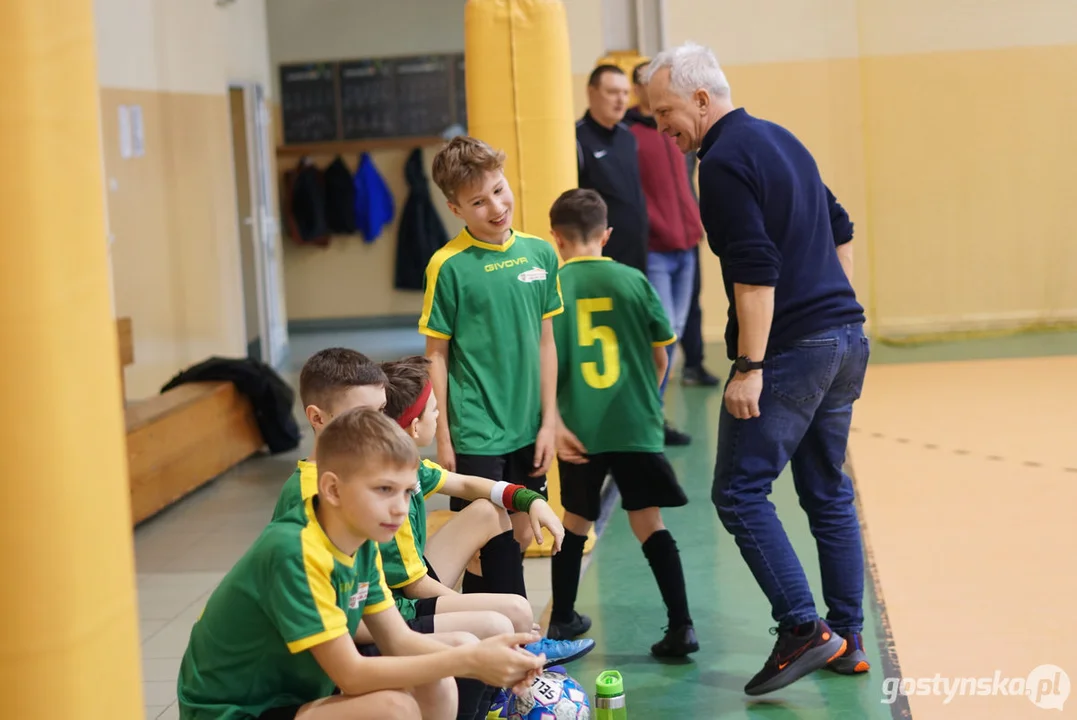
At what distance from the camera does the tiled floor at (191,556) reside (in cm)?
375

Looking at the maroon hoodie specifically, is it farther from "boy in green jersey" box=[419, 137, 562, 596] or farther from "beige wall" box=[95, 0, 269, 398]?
"boy in green jersey" box=[419, 137, 562, 596]

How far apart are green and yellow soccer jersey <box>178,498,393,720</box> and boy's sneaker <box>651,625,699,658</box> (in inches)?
53.1

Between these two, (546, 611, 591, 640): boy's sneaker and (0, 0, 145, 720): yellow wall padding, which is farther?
(546, 611, 591, 640): boy's sneaker

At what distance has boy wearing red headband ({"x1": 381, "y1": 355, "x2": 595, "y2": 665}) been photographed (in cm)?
260

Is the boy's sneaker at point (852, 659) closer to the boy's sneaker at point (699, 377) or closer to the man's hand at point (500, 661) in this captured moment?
the man's hand at point (500, 661)

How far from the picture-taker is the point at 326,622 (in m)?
2.05

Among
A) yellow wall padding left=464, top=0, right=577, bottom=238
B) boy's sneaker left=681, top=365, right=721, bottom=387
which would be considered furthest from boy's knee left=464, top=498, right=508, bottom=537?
boy's sneaker left=681, top=365, right=721, bottom=387

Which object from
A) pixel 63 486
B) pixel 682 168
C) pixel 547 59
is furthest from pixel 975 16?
pixel 63 486

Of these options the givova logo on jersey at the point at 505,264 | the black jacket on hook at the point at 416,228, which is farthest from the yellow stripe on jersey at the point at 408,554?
the black jacket on hook at the point at 416,228

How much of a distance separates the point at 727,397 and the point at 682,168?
415 centimetres

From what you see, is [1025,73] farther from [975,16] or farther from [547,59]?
[547,59]

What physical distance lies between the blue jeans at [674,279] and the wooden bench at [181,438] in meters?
2.32

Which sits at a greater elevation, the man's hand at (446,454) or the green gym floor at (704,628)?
the man's hand at (446,454)

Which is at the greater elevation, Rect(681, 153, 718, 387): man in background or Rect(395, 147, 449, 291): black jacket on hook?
Rect(395, 147, 449, 291): black jacket on hook
